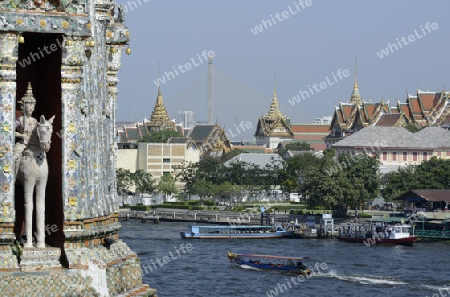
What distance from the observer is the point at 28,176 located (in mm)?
5578

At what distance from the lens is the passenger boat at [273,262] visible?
126ft

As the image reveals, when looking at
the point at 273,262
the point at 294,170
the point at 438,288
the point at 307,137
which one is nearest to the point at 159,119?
the point at 307,137

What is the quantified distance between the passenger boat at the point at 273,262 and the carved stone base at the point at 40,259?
107ft

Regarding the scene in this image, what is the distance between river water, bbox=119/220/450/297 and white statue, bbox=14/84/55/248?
70.2ft

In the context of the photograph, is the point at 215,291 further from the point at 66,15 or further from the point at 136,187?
the point at 136,187

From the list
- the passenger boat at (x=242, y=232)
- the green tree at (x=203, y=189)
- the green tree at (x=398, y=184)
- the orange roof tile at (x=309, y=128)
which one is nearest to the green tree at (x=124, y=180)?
the green tree at (x=203, y=189)

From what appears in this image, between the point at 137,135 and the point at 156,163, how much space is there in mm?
20263

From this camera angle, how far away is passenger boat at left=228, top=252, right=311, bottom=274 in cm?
3838

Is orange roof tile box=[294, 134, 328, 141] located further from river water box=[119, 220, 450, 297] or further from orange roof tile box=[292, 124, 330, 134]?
river water box=[119, 220, 450, 297]

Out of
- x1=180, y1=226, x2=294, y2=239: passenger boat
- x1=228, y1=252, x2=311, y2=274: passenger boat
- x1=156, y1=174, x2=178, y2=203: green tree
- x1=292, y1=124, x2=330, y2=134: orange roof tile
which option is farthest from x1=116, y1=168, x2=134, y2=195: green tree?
x1=292, y1=124, x2=330, y2=134: orange roof tile

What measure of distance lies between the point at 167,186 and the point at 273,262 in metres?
35.5

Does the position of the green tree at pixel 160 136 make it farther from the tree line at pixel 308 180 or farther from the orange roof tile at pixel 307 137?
the orange roof tile at pixel 307 137

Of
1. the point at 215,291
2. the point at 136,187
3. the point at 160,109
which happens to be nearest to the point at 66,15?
the point at 215,291

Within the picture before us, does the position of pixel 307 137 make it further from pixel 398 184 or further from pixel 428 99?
pixel 398 184
